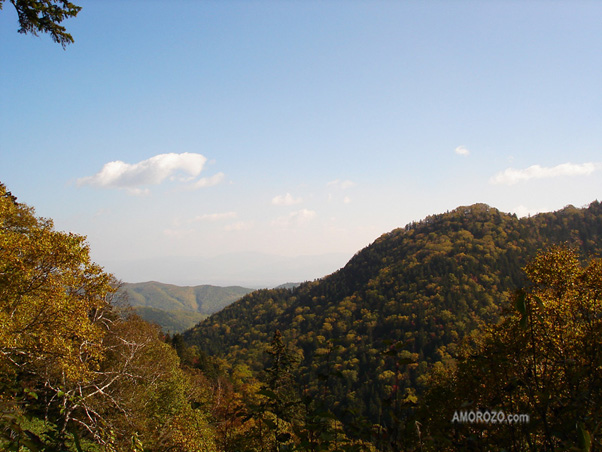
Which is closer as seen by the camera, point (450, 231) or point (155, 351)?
point (155, 351)

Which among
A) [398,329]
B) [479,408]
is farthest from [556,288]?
[398,329]

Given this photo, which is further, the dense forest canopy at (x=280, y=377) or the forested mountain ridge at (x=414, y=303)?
the forested mountain ridge at (x=414, y=303)

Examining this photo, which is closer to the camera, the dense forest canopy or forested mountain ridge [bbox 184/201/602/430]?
the dense forest canopy

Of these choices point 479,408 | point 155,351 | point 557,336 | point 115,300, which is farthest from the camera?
point 155,351

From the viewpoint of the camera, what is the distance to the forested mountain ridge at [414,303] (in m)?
118

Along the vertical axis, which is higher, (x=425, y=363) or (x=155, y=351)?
(x=155, y=351)

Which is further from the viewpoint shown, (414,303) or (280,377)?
(414,303)

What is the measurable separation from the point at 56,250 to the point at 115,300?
16.8 meters

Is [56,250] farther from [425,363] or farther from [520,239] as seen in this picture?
[520,239]

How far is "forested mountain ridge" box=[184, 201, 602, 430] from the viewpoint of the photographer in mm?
118250

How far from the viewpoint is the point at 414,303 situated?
14512 cm

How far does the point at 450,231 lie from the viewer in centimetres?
19662

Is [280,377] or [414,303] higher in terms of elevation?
[280,377]

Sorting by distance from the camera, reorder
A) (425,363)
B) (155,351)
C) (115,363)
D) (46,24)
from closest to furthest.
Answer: (46,24) < (115,363) < (155,351) < (425,363)
